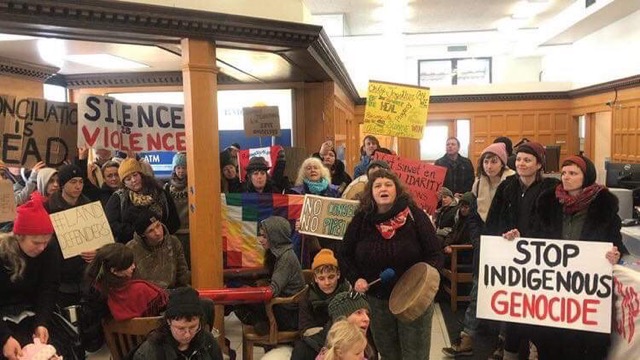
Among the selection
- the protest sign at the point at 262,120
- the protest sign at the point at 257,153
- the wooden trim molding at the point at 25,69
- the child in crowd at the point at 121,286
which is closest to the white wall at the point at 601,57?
the protest sign at the point at 262,120

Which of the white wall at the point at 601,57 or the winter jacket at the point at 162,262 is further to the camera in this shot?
the white wall at the point at 601,57

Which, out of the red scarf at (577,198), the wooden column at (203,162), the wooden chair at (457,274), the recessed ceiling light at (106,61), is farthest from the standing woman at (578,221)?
the recessed ceiling light at (106,61)

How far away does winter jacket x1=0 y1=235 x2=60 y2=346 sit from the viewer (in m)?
2.42

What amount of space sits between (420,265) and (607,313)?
42.2 inches

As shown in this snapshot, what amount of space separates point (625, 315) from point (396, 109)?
355 centimetres

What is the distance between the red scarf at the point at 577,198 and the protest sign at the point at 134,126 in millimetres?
2912

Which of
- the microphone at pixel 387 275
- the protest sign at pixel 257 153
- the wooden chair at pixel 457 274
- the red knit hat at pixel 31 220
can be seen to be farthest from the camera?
the protest sign at pixel 257 153

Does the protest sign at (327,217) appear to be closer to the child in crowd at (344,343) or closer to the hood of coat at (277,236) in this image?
the hood of coat at (277,236)

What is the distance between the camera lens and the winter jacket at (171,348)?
88.4 inches

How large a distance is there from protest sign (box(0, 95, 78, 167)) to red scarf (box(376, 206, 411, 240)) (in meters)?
2.55

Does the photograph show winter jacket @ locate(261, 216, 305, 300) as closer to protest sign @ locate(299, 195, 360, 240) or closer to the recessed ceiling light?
protest sign @ locate(299, 195, 360, 240)

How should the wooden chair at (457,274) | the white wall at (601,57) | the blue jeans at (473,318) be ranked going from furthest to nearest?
the white wall at (601,57)
the wooden chair at (457,274)
the blue jeans at (473,318)

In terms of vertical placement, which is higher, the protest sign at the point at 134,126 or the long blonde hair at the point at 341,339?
the protest sign at the point at 134,126

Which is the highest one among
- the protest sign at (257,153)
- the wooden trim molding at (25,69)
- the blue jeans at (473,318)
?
the wooden trim molding at (25,69)
